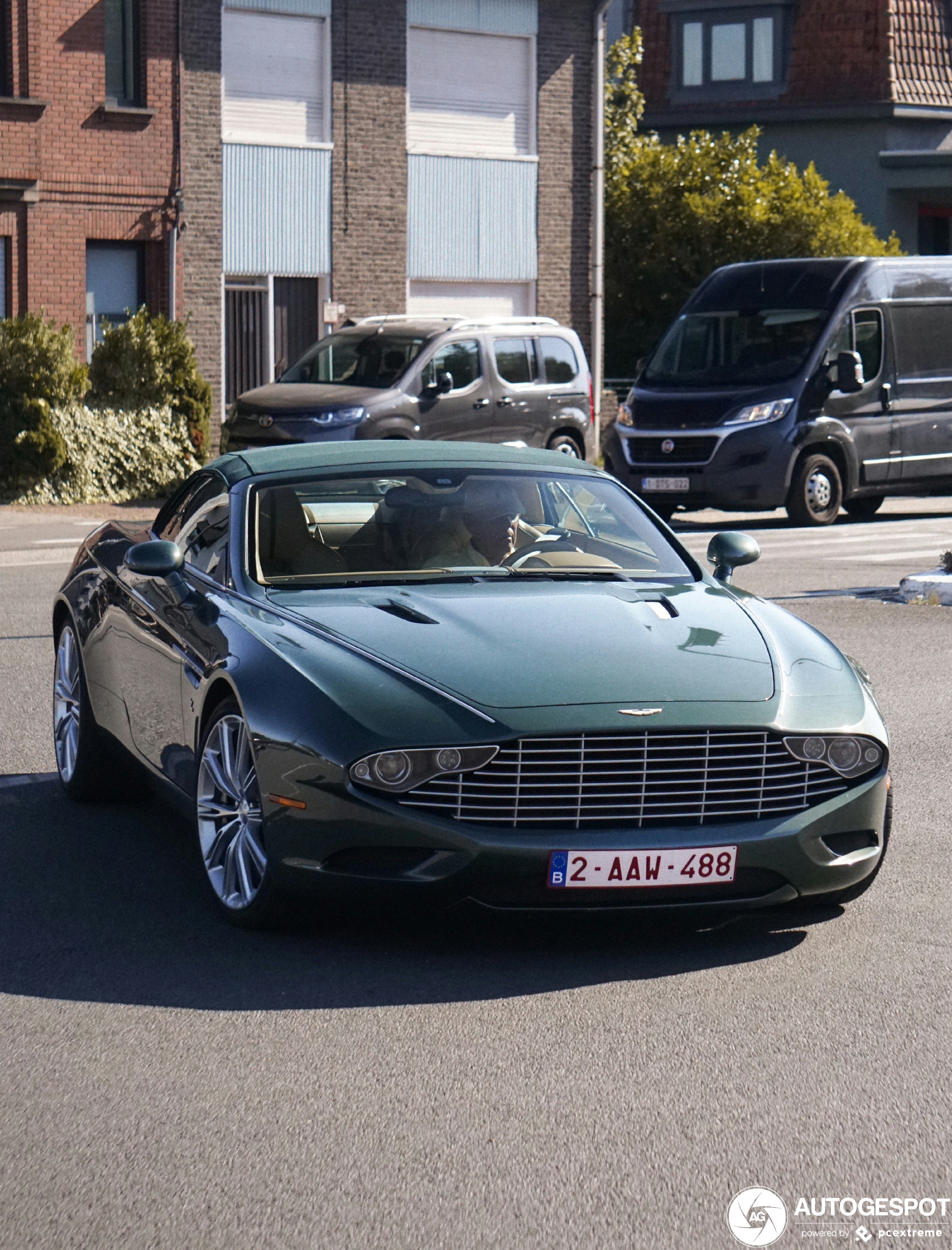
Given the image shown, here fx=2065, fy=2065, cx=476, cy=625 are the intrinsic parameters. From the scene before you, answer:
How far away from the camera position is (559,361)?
24250 millimetres

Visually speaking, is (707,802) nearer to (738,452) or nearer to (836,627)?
(836,627)

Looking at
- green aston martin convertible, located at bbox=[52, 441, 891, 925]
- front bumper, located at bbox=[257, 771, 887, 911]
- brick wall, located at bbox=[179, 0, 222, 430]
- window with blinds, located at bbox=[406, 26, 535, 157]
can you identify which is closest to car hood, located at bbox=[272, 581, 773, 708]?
green aston martin convertible, located at bbox=[52, 441, 891, 925]

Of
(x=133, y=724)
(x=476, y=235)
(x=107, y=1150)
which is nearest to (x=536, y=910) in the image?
(x=107, y=1150)

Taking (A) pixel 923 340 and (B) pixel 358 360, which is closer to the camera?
(A) pixel 923 340

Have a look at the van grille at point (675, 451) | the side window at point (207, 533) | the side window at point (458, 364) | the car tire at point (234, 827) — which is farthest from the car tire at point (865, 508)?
the car tire at point (234, 827)

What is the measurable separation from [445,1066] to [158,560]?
2733 millimetres

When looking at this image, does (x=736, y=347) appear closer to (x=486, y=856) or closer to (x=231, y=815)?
(x=231, y=815)

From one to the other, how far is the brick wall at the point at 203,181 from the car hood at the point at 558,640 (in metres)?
21.6

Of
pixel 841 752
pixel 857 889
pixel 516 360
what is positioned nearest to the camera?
pixel 841 752

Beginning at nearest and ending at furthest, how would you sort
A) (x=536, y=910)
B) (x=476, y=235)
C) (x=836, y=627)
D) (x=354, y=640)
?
(x=536, y=910) < (x=354, y=640) < (x=836, y=627) < (x=476, y=235)

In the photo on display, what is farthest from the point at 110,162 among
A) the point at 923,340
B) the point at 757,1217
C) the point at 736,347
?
the point at 757,1217

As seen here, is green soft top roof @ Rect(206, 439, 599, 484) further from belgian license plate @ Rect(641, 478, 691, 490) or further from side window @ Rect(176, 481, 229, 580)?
belgian license plate @ Rect(641, 478, 691, 490)

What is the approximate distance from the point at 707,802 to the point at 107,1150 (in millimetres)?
2027

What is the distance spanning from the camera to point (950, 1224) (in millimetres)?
3826
